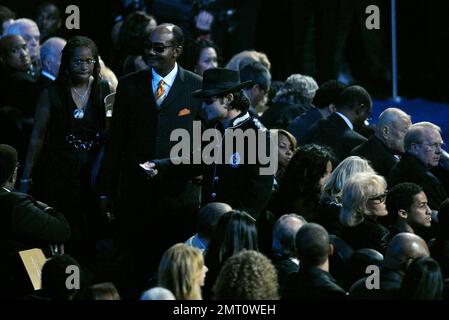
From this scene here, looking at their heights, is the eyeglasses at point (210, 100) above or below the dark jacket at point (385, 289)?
above

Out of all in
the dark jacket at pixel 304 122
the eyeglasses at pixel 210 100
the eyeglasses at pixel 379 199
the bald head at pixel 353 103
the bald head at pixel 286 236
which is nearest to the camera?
the bald head at pixel 286 236

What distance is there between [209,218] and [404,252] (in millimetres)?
1241

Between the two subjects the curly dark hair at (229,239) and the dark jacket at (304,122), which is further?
the dark jacket at (304,122)

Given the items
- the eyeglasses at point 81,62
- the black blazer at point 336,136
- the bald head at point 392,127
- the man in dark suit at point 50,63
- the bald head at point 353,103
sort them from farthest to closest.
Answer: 1. the bald head at point 353,103
2. the black blazer at point 336,136
3. the man in dark suit at point 50,63
4. the bald head at point 392,127
5. the eyeglasses at point 81,62

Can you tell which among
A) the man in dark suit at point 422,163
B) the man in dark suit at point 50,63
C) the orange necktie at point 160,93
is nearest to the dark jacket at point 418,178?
the man in dark suit at point 422,163

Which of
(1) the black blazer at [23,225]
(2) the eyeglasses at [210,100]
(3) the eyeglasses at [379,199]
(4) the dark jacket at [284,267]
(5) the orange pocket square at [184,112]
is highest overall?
(2) the eyeglasses at [210,100]

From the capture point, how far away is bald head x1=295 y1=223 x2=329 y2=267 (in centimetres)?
643

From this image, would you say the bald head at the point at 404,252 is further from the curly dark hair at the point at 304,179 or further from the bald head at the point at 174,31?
the bald head at the point at 174,31

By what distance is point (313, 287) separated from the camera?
20.9ft

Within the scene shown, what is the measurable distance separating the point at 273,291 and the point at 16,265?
5.64 feet

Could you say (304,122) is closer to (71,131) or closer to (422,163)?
(422,163)

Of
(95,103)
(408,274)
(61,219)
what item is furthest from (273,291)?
(95,103)

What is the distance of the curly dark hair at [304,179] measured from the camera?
315 inches
